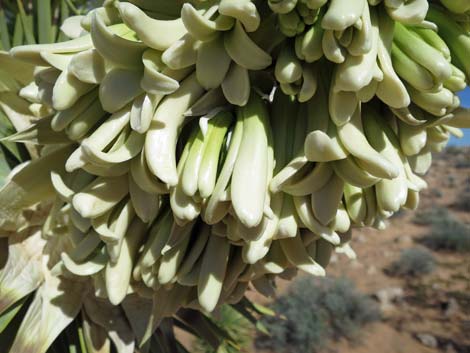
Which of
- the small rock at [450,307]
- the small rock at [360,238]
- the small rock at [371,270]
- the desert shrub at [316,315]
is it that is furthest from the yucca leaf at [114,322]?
the small rock at [360,238]

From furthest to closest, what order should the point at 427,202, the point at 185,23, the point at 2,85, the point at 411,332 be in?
1. the point at 427,202
2. the point at 411,332
3. the point at 2,85
4. the point at 185,23

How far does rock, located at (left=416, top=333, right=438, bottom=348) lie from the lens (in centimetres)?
490

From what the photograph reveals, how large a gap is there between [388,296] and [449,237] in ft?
5.94

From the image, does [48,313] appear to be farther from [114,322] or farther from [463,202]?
[463,202]

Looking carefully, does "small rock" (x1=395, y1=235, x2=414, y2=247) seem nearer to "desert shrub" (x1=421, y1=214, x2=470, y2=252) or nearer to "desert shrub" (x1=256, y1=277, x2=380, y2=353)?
"desert shrub" (x1=421, y1=214, x2=470, y2=252)

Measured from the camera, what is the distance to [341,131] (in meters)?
0.58

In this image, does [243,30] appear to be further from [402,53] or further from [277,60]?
[402,53]

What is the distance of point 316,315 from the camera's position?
16.6 ft

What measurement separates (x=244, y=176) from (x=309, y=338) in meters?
4.56

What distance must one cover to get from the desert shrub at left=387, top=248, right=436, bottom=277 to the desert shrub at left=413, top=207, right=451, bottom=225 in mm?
1373

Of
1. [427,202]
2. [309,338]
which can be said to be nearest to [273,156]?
[309,338]

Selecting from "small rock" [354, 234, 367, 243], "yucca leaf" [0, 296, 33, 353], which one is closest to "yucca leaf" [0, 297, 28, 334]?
"yucca leaf" [0, 296, 33, 353]

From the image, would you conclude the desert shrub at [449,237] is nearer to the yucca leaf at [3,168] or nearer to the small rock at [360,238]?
the small rock at [360,238]

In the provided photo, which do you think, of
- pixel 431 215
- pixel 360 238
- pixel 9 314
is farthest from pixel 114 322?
pixel 431 215
